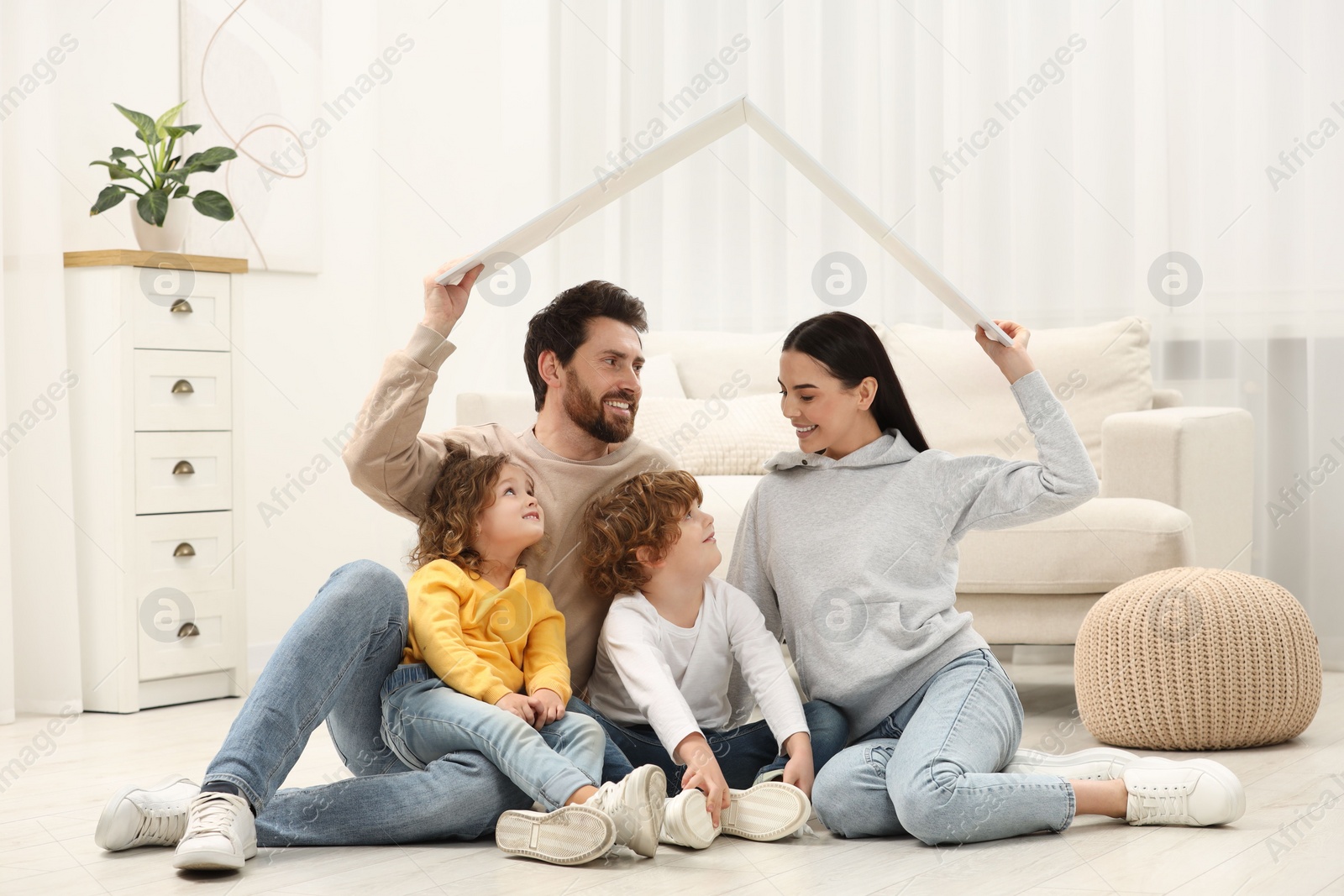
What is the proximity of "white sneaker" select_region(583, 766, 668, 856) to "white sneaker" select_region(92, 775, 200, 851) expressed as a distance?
517 mm

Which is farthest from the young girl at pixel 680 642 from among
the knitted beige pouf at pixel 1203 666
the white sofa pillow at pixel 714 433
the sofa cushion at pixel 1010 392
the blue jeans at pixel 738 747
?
the sofa cushion at pixel 1010 392

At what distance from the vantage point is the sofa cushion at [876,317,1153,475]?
120 inches

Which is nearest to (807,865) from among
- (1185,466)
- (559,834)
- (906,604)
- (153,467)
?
(559,834)

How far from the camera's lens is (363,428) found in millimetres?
1798

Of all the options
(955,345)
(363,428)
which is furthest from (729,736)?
(955,345)

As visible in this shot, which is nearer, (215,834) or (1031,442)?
(215,834)

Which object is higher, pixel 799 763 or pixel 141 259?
pixel 141 259

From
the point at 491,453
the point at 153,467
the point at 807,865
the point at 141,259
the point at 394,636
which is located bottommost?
the point at 807,865

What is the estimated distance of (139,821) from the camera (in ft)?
5.32

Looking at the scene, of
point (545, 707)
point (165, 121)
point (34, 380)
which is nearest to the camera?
point (545, 707)

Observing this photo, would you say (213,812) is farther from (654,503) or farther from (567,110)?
(567,110)

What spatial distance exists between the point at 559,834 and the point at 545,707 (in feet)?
0.61

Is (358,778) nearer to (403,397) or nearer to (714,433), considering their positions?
(403,397)

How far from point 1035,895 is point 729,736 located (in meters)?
0.54
